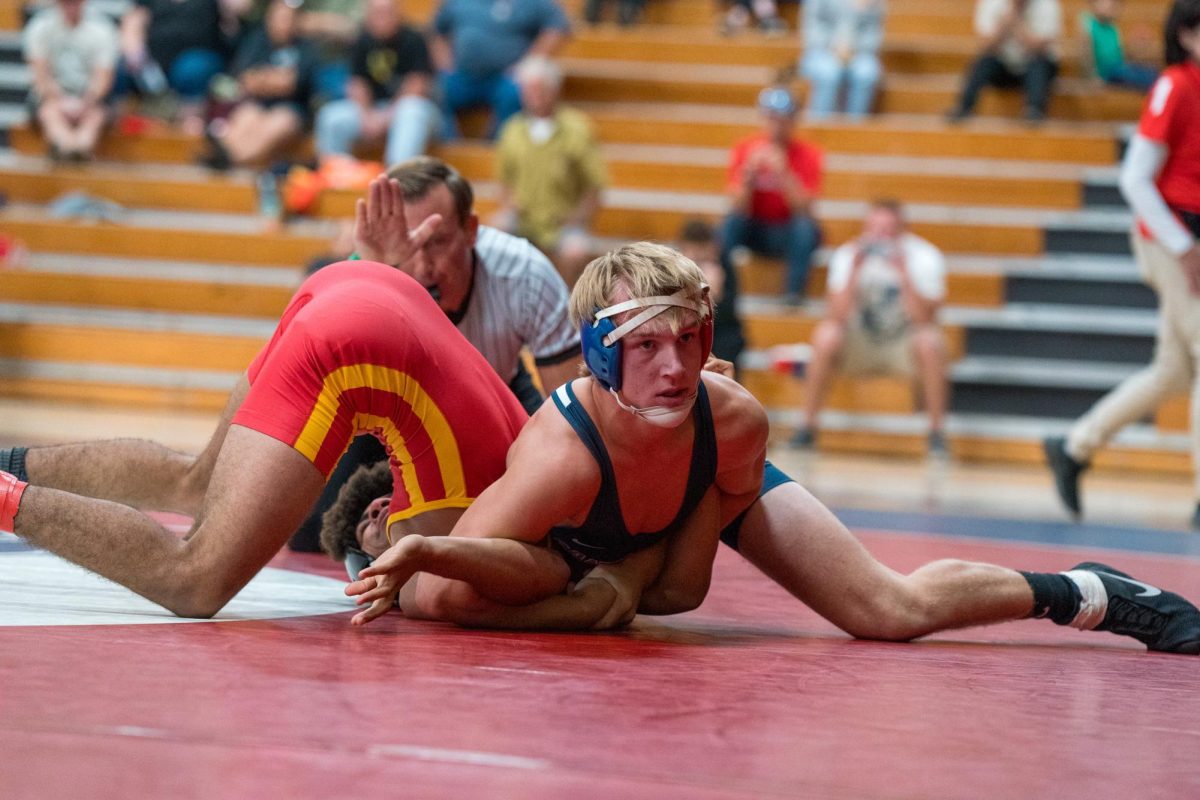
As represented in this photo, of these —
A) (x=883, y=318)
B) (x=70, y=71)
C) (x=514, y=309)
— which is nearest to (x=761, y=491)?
(x=514, y=309)

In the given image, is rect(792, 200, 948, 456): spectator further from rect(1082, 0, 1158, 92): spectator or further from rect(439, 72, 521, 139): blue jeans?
rect(439, 72, 521, 139): blue jeans

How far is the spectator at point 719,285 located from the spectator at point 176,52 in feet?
15.9

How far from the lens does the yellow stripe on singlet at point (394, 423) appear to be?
2965mm

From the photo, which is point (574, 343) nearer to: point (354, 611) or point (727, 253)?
point (354, 611)

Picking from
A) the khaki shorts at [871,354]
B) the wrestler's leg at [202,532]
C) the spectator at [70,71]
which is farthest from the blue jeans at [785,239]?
the wrestler's leg at [202,532]

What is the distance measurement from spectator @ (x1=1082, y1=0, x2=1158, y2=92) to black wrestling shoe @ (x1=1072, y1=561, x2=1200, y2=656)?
7.39 metres

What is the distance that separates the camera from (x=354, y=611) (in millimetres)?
3281

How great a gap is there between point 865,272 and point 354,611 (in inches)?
225

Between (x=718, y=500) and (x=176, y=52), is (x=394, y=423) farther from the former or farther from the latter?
(x=176, y=52)

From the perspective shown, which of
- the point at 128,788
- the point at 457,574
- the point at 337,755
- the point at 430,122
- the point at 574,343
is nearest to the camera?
the point at 128,788

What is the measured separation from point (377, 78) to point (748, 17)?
8.97 ft

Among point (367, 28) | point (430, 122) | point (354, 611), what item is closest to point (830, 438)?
point (430, 122)

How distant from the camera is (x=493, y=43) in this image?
1048cm

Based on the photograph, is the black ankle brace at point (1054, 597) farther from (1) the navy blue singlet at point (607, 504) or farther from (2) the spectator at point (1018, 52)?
(2) the spectator at point (1018, 52)
